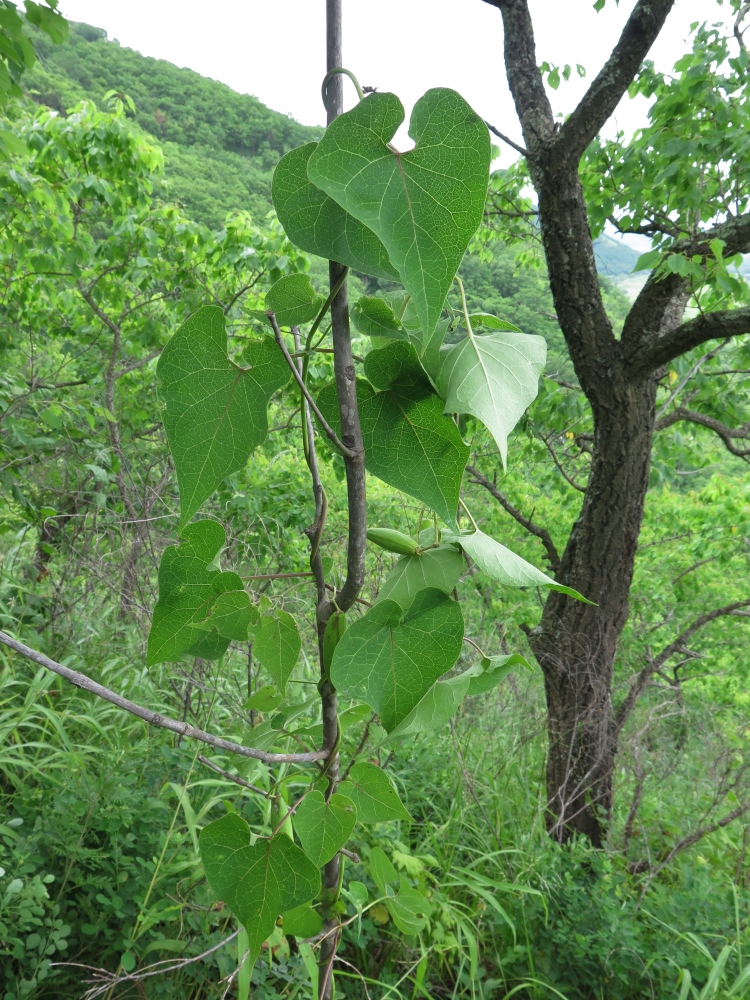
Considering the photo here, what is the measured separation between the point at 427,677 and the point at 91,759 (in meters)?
1.82

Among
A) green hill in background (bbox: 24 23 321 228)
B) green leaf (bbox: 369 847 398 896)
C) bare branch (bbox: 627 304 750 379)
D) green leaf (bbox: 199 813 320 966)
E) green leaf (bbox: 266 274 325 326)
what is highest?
green hill in background (bbox: 24 23 321 228)

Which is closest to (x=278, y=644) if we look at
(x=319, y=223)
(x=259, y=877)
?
(x=259, y=877)

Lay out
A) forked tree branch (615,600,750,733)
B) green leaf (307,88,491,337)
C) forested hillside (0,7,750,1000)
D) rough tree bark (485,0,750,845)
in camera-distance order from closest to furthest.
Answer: green leaf (307,88,491,337)
forested hillside (0,7,750,1000)
rough tree bark (485,0,750,845)
forked tree branch (615,600,750,733)

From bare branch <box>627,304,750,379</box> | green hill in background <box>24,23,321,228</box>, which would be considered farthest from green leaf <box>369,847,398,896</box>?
green hill in background <box>24,23,321,228</box>

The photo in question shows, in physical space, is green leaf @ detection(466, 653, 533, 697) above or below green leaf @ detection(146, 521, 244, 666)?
above

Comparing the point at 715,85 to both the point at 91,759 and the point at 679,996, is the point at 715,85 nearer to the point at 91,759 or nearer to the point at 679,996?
the point at 679,996

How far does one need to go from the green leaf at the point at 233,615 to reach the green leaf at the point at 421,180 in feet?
0.84

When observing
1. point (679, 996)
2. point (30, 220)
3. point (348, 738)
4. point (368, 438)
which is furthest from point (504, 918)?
point (30, 220)

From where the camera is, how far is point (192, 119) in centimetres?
1197

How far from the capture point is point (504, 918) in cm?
173

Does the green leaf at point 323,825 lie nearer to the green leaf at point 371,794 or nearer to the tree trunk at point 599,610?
the green leaf at point 371,794

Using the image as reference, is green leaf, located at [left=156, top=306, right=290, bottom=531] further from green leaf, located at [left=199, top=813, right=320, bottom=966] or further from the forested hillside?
green leaf, located at [left=199, top=813, right=320, bottom=966]

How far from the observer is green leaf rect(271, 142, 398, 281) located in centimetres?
35

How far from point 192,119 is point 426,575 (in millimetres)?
14122
